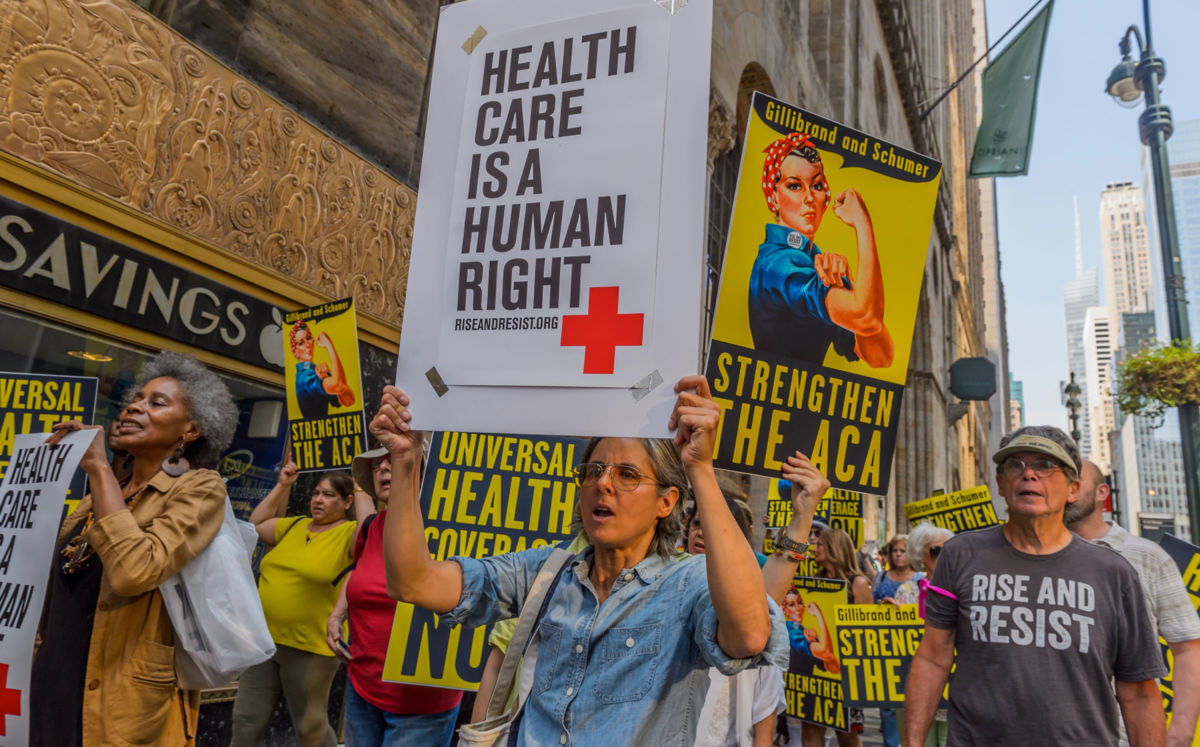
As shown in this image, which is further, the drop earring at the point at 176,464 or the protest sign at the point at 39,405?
the protest sign at the point at 39,405

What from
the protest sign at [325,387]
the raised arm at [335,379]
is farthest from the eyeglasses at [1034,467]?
the raised arm at [335,379]

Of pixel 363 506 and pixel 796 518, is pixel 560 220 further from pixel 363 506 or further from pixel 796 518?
pixel 363 506

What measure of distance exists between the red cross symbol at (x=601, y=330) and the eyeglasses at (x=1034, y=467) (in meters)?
1.77

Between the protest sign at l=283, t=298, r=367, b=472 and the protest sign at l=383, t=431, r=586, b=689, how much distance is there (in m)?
0.80

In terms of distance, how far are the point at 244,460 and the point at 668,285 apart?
548cm

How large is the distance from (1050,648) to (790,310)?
1396 mm

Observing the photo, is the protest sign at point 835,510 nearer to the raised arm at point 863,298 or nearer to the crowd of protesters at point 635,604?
the crowd of protesters at point 635,604

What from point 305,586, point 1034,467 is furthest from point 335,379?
point 1034,467

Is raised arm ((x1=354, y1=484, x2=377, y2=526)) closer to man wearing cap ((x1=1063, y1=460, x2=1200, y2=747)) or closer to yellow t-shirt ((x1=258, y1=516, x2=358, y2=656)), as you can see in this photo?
yellow t-shirt ((x1=258, y1=516, x2=358, y2=656))

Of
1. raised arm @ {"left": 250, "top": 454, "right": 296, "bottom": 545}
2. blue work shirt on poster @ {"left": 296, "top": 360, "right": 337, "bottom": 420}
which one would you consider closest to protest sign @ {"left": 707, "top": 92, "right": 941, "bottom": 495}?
blue work shirt on poster @ {"left": 296, "top": 360, "right": 337, "bottom": 420}

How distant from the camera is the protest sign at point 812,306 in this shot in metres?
3.18

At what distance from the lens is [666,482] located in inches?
87.0

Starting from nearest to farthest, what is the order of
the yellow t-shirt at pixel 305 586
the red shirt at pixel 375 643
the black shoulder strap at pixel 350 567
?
the red shirt at pixel 375 643 → the black shoulder strap at pixel 350 567 → the yellow t-shirt at pixel 305 586

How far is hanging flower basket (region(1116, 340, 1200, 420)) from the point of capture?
498 inches
